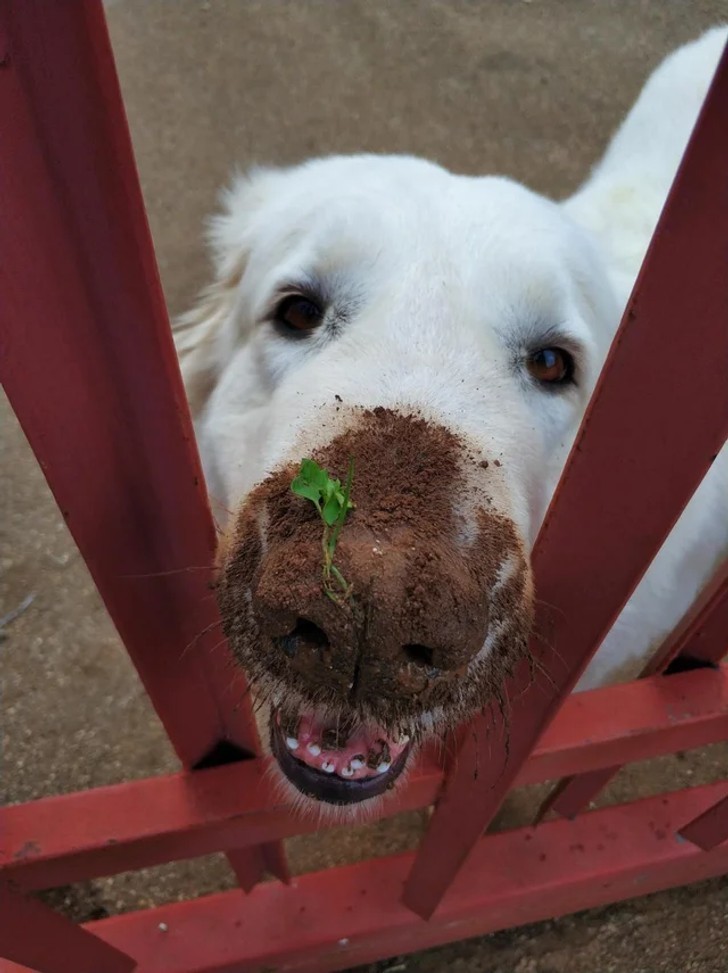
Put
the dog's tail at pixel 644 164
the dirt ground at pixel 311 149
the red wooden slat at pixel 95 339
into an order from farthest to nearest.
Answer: the dirt ground at pixel 311 149 < the dog's tail at pixel 644 164 < the red wooden slat at pixel 95 339

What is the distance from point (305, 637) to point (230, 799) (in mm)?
601

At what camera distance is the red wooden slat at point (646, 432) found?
49cm

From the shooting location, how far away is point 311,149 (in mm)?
4000

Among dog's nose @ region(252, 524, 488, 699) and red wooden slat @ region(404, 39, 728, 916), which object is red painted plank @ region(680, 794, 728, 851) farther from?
dog's nose @ region(252, 524, 488, 699)

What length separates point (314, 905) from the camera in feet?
5.71

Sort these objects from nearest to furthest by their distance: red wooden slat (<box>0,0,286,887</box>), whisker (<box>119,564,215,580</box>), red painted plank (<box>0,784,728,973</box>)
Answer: red wooden slat (<box>0,0,286,887</box>)
whisker (<box>119,564,215,580</box>)
red painted plank (<box>0,784,728,973</box>)

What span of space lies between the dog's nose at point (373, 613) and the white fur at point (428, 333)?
0.54 ft

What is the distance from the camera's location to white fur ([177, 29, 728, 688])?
3.66 feet

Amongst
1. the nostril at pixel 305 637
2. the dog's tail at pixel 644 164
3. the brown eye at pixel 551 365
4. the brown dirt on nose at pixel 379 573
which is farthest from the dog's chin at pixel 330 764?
the dog's tail at pixel 644 164

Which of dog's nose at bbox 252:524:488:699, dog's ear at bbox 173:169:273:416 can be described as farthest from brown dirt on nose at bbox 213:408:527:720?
dog's ear at bbox 173:169:273:416

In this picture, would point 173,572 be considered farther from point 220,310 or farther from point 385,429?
point 220,310

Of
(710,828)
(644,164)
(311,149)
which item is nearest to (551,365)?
(710,828)

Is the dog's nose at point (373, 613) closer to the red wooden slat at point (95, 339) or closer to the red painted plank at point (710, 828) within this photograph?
the red wooden slat at point (95, 339)

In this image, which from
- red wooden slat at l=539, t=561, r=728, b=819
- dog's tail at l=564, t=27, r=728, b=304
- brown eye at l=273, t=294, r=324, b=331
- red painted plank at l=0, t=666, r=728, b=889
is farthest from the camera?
dog's tail at l=564, t=27, r=728, b=304
